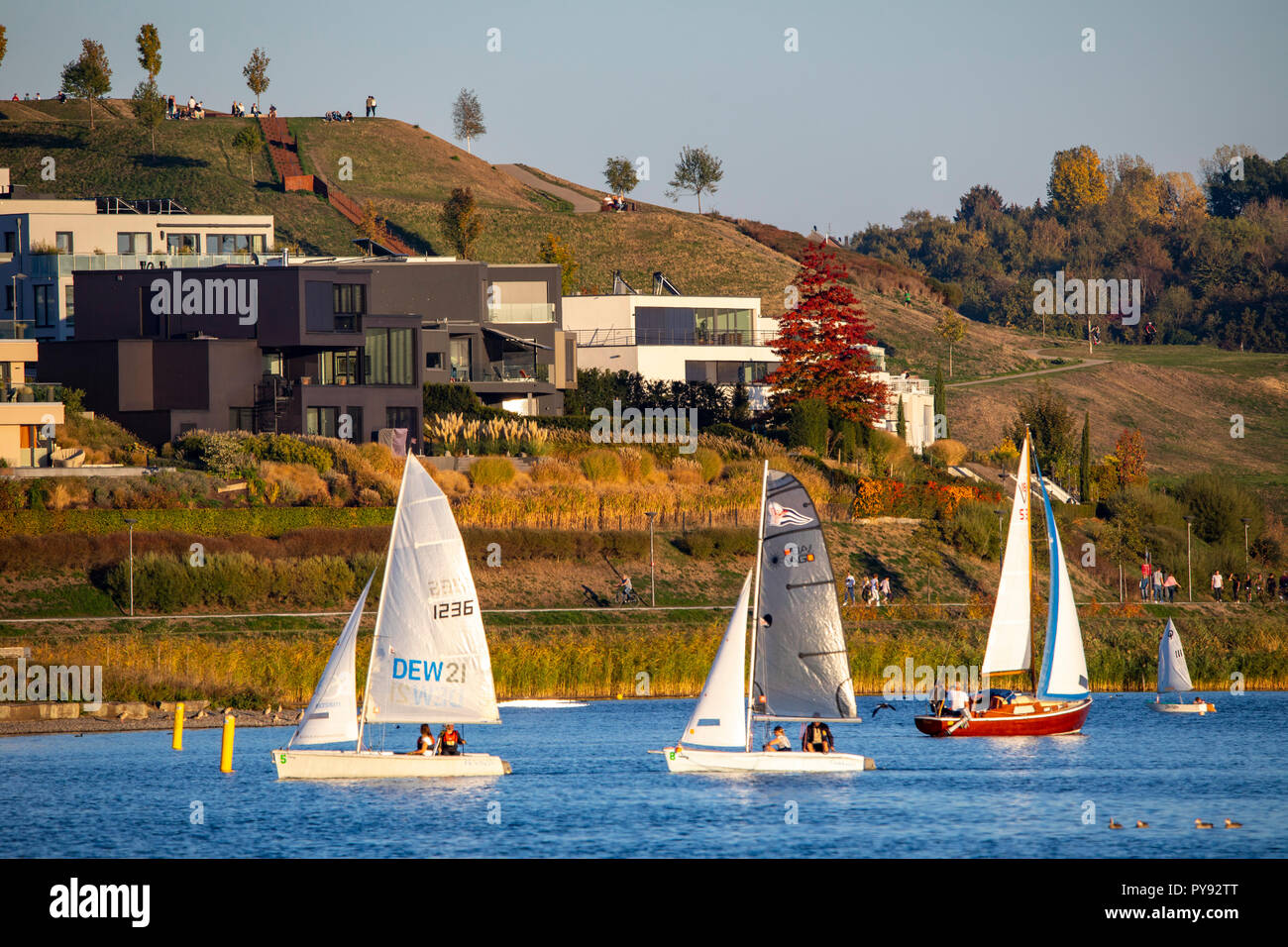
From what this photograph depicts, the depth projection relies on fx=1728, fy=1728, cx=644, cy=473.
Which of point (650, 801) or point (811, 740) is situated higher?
point (811, 740)

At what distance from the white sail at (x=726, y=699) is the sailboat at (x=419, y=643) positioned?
15.1 feet

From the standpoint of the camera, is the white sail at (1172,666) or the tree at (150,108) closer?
the white sail at (1172,666)

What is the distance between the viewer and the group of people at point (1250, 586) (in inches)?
3056

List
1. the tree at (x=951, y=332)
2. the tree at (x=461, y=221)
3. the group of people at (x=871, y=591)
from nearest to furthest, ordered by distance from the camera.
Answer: the group of people at (x=871, y=591)
the tree at (x=461, y=221)
the tree at (x=951, y=332)

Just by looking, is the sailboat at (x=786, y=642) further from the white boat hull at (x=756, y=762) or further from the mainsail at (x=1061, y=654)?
the mainsail at (x=1061, y=654)

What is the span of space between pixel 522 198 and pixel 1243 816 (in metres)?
164

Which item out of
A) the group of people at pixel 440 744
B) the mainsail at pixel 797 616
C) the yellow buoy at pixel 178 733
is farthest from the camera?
the yellow buoy at pixel 178 733

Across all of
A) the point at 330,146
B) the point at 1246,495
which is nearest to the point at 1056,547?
the point at 1246,495

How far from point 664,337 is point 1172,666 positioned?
200ft

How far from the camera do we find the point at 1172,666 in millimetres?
59062

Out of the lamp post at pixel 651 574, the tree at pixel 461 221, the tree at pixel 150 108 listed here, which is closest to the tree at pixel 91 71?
the tree at pixel 150 108

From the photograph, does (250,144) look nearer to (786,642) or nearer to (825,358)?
(825,358)

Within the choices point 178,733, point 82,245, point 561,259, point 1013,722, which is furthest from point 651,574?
point 561,259

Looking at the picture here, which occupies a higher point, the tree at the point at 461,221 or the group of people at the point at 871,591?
the tree at the point at 461,221
